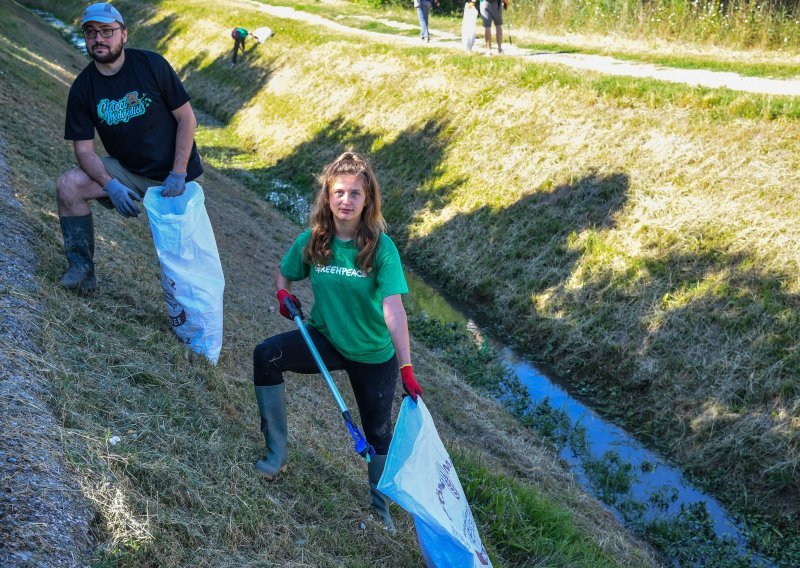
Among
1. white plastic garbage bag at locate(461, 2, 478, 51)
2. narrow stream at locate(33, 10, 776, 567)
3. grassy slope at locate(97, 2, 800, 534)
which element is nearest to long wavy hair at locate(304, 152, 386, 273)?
narrow stream at locate(33, 10, 776, 567)

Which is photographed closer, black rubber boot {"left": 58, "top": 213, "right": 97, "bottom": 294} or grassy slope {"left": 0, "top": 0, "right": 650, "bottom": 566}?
grassy slope {"left": 0, "top": 0, "right": 650, "bottom": 566}

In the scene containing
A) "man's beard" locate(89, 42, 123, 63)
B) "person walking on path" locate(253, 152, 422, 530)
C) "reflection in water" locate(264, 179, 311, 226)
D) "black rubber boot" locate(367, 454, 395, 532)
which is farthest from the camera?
"reflection in water" locate(264, 179, 311, 226)

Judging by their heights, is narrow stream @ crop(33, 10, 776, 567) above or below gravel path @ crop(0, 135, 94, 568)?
below

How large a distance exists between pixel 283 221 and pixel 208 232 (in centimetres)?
819

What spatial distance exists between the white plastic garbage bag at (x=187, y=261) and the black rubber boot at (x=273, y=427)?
103 centimetres

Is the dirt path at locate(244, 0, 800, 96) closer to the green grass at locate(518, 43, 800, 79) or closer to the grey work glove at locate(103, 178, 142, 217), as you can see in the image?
the green grass at locate(518, 43, 800, 79)

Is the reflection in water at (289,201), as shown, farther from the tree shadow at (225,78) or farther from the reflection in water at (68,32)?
the reflection in water at (68,32)

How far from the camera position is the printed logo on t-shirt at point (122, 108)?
4594 millimetres

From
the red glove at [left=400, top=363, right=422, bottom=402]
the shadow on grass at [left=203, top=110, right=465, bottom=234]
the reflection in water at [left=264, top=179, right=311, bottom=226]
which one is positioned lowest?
the reflection in water at [left=264, top=179, right=311, bottom=226]

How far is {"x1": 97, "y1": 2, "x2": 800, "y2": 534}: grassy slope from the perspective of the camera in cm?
755

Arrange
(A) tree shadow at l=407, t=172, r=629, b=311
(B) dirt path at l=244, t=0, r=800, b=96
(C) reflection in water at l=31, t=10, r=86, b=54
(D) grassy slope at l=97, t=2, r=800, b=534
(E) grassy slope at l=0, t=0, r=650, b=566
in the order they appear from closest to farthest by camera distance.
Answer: (E) grassy slope at l=0, t=0, r=650, b=566 → (D) grassy slope at l=97, t=2, r=800, b=534 → (A) tree shadow at l=407, t=172, r=629, b=311 → (B) dirt path at l=244, t=0, r=800, b=96 → (C) reflection in water at l=31, t=10, r=86, b=54

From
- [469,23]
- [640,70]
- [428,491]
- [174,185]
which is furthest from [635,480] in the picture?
[469,23]

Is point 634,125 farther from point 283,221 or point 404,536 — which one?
point 404,536

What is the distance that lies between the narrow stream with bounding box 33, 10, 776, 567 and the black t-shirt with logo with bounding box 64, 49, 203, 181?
4.67 metres
